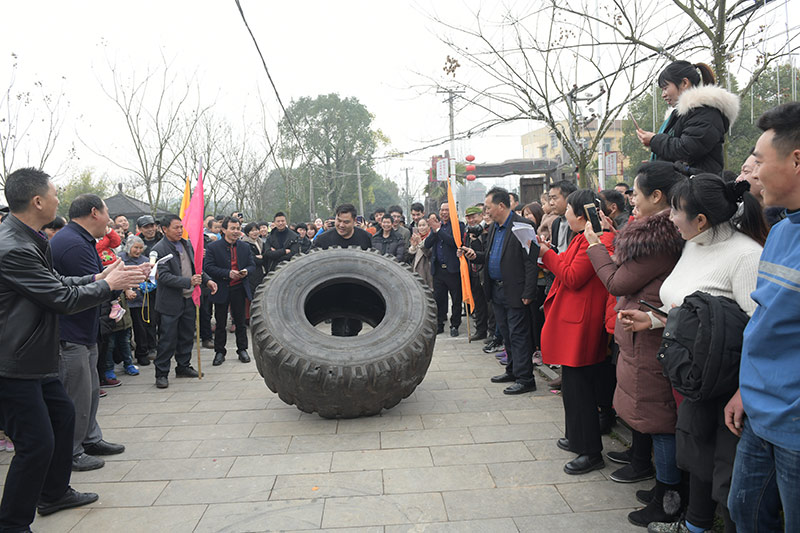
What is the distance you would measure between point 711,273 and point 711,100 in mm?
1599

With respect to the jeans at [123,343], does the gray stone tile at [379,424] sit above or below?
below

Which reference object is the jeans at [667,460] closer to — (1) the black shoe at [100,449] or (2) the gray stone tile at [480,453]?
(2) the gray stone tile at [480,453]

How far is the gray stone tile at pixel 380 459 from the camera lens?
12.3 feet

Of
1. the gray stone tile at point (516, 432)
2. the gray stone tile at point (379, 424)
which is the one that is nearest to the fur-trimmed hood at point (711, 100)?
the gray stone tile at point (516, 432)

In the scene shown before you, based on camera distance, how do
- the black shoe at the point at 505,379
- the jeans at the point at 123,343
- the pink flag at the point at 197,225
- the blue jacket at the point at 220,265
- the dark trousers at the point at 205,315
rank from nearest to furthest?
the black shoe at the point at 505,379 → the pink flag at the point at 197,225 → the jeans at the point at 123,343 → the blue jacket at the point at 220,265 → the dark trousers at the point at 205,315

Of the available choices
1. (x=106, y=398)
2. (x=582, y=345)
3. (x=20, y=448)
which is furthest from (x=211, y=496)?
(x=106, y=398)

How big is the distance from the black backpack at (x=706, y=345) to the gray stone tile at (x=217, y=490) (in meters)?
2.49

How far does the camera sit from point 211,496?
3389mm

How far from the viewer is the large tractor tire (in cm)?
426

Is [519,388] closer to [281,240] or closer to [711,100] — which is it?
[711,100]

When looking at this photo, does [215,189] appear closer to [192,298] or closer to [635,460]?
[192,298]

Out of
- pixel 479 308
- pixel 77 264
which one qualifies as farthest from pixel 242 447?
pixel 479 308

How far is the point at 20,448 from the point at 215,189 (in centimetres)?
2141

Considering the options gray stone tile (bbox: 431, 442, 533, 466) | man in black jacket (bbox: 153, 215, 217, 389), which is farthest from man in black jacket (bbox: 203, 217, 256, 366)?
gray stone tile (bbox: 431, 442, 533, 466)
